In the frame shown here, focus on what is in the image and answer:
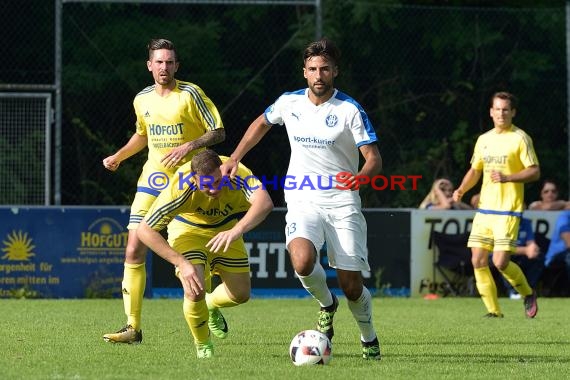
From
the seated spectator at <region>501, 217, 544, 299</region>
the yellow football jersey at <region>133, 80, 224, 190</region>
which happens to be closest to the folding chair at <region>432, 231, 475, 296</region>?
the seated spectator at <region>501, 217, 544, 299</region>

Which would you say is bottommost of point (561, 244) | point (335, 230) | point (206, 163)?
point (561, 244)

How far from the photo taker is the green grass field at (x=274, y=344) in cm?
764

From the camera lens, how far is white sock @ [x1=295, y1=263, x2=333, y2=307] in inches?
332

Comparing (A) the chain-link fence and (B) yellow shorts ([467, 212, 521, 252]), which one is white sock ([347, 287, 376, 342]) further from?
(A) the chain-link fence

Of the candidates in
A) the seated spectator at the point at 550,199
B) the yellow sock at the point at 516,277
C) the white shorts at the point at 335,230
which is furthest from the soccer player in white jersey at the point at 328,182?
the seated spectator at the point at 550,199

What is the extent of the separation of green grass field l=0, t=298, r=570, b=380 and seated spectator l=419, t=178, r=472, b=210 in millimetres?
2392

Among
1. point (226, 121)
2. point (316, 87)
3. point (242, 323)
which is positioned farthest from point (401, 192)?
point (316, 87)

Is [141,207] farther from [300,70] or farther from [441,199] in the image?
[300,70]

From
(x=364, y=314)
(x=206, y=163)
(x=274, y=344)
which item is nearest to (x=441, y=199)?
(x=274, y=344)

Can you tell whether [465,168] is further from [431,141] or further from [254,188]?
[254,188]

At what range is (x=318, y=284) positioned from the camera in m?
8.55

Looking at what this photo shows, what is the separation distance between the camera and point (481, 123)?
18.3 metres

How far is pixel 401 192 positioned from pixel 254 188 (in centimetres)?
941

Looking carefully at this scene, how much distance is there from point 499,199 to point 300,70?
5458mm
